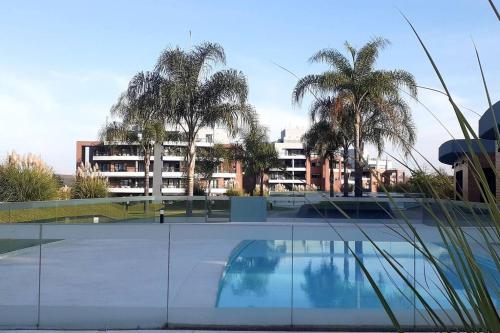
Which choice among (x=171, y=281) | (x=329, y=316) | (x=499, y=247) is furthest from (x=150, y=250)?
(x=499, y=247)

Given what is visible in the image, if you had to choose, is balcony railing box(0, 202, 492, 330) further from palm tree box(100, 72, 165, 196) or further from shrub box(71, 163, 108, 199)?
palm tree box(100, 72, 165, 196)

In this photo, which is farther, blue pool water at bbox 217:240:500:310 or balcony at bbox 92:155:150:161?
balcony at bbox 92:155:150:161

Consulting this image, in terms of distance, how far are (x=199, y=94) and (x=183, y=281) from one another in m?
20.1

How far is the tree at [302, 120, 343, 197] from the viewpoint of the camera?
3369cm

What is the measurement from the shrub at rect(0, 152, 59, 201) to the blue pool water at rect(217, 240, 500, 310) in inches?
505

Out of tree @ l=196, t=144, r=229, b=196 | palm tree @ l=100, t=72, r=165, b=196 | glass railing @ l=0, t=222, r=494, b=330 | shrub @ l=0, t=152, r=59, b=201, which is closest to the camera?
glass railing @ l=0, t=222, r=494, b=330

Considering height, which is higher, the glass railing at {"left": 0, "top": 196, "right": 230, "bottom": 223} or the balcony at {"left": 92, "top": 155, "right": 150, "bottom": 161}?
the balcony at {"left": 92, "top": 155, "right": 150, "bottom": 161}

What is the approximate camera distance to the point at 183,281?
7336 millimetres

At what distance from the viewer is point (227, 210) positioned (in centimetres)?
2325

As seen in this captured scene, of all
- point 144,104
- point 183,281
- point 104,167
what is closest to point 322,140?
point 144,104

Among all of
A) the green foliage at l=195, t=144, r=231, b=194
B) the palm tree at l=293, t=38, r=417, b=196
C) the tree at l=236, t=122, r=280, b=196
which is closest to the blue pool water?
the palm tree at l=293, t=38, r=417, b=196

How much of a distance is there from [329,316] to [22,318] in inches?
135

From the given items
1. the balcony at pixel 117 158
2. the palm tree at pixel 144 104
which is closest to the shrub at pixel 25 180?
the palm tree at pixel 144 104

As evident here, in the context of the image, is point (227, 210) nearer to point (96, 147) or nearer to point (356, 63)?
point (356, 63)
